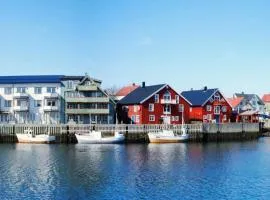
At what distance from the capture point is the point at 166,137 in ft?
270

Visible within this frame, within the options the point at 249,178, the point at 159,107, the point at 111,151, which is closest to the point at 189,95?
the point at 159,107

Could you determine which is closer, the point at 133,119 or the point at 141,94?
the point at 133,119

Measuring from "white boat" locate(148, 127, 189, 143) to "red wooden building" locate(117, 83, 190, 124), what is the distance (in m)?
11.6

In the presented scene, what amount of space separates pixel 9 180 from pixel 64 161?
1324cm

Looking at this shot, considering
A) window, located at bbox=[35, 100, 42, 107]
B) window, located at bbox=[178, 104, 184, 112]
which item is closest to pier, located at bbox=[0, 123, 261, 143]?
window, located at bbox=[178, 104, 184, 112]

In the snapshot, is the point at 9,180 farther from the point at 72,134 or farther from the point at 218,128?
the point at 218,128

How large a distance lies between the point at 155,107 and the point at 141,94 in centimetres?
520

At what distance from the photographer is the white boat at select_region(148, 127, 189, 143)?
268 ft

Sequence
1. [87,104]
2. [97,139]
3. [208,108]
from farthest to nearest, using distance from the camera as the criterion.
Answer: [208,108] < [87,104] < [97,139]

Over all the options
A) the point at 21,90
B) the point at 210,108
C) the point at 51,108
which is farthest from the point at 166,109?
the point at 21,90

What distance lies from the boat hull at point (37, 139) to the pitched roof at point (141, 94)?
21.4 m

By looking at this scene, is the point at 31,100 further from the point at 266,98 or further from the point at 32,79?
the point at 266,98

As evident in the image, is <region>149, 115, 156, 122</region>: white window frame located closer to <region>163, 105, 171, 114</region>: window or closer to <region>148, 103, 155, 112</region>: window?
<region>148, 103, 155, 112</region>: window

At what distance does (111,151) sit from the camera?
221ft
